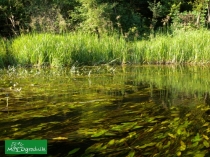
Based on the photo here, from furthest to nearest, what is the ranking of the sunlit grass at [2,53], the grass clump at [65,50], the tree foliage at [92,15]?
the tree foliage at [92,15] < the sunlit grass at [2,53] < the grass clump at [65,50]

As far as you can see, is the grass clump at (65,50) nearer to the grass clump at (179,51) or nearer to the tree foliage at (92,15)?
the grass clump at (179,51)

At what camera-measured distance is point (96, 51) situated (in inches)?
366

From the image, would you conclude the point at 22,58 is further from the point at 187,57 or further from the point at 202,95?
the point at 202,95

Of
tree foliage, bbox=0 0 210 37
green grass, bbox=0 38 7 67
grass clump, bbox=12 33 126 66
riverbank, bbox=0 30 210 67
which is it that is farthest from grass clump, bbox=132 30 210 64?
green grass, bbox=0 38 7 67

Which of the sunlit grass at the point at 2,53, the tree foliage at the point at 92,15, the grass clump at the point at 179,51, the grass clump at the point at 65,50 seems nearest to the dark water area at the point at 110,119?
the grass clump at the point at 65,50

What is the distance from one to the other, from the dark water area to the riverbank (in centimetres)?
359

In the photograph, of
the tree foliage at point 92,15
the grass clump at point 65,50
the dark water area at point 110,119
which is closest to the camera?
the dark water area at point 110,119

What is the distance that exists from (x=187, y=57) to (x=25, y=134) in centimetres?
751

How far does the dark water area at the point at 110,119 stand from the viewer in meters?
2.23

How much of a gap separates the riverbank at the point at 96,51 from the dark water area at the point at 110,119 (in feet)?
11.8

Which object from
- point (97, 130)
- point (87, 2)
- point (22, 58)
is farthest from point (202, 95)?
point (87, 2)

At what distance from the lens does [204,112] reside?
316cm

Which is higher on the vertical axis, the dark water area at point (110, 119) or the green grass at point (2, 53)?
the green grass at point (2, 53)

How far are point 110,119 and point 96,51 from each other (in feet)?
21.4
